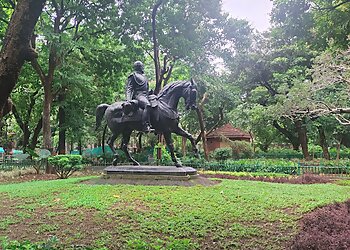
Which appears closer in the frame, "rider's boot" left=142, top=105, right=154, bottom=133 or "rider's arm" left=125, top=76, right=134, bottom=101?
"rider's boot" left=142, top=105, right=154, bottom=133

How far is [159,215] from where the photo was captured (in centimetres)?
724

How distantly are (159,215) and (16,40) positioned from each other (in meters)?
4.88

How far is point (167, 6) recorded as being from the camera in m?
20.4

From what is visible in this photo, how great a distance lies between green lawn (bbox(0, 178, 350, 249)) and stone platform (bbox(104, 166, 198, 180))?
0.93 m

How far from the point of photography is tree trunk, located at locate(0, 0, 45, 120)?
11.7 feet

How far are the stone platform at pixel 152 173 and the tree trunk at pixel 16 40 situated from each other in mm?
7443

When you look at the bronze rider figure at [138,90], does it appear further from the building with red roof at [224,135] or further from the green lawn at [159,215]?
the building with red roof at [224,135]

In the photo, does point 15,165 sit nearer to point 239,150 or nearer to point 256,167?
point 256,167

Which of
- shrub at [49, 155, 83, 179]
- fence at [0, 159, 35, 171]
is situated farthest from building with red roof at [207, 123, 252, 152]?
shrub at [49, 155, 83, 179]

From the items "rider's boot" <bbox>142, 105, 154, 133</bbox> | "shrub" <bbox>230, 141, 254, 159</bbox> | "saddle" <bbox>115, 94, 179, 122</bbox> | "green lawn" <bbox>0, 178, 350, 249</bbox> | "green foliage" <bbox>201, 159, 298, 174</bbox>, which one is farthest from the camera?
"shrub" <bbox>230, 141, 254, 159</bbox>

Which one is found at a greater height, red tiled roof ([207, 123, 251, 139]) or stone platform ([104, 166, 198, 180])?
red tiled roof ([207, 123, 251, 139])

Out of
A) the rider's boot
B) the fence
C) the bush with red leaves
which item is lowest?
the bush with red leaves

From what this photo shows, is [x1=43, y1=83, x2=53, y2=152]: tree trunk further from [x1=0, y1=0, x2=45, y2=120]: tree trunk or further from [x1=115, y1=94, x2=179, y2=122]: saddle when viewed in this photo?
[x1=0, y1=0, x2=45, y2=120]: tree trunk

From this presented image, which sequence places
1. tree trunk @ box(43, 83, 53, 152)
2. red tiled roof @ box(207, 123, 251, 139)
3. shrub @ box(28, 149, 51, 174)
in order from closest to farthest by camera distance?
shrub @ box(28, 149, 51, 174) < tree trunk @ box(43, 83, 53, 152) < red tiled roof @ box(207, 123, 251, 139)
